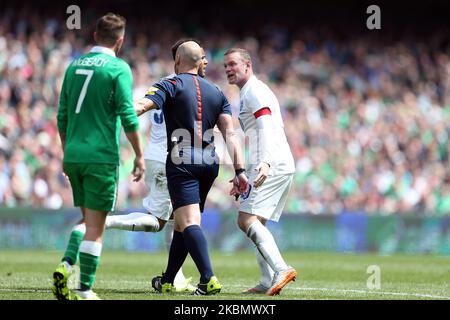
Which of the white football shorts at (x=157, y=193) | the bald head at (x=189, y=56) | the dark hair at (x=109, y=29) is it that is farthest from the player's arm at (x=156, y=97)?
the white football shorts at (x=157, y=193)

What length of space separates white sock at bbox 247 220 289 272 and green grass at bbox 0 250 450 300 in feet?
1.20

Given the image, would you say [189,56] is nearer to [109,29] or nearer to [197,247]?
[109,29]

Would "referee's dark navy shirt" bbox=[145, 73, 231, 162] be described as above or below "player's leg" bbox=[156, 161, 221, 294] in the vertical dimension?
above

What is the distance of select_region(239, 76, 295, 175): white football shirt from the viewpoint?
34.5 feet

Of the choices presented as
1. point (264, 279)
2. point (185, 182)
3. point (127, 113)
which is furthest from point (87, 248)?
point (264, 279)

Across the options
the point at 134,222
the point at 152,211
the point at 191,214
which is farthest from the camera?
the point at 152,211

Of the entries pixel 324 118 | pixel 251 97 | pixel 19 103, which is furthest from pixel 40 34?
pixel 251 97

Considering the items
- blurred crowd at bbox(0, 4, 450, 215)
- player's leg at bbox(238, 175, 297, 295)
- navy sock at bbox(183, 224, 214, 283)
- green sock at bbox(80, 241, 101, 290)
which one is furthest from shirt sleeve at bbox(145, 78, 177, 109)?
blurred crowd at bbox(0, 4, 450, 215)

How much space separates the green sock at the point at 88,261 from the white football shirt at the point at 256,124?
2.43 metres

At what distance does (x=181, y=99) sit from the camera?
388 inches

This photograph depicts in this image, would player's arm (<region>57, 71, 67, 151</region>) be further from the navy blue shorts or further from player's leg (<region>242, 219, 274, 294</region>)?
player's leg (<region>242, 219, 274, 294</region>)

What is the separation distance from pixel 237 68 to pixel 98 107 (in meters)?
2.49

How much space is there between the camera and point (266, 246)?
1042 cm

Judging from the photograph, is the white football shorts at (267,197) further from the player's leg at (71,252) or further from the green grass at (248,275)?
the player's leg at (71,252)
